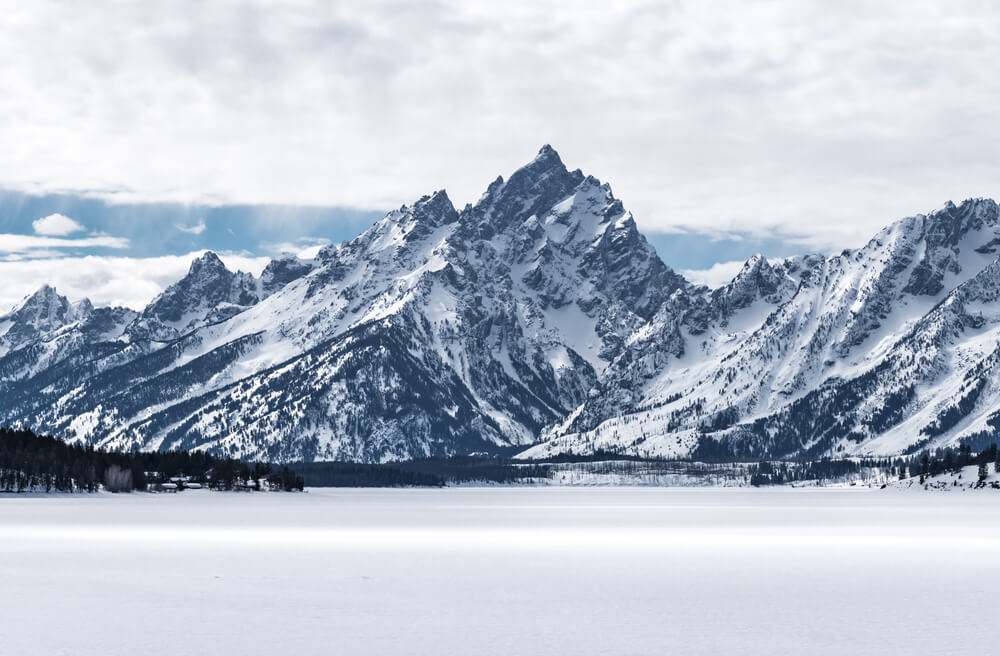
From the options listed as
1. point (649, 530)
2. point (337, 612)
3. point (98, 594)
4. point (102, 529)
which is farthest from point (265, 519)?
point (337, 612)

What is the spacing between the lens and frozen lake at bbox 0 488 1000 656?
47.2 m

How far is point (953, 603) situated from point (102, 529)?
93121 mm

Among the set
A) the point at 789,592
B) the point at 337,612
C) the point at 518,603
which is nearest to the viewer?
the point at 337,612

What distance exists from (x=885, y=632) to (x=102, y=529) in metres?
96.6

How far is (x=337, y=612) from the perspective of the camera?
55.3 meters

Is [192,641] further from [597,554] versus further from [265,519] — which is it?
[265,519]

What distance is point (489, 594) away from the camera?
210 feet

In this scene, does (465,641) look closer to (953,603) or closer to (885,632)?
(885,632)

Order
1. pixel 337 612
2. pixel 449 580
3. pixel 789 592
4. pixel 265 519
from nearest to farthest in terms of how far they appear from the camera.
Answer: pixel 337 612 → pixel 789 592 → pixel 449 580 → pixel 265 519

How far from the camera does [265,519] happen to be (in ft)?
536

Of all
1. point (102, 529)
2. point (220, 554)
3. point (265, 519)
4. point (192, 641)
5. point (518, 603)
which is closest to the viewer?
point (192, 641)

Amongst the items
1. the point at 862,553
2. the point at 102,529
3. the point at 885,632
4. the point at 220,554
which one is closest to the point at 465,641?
the point at 885,632

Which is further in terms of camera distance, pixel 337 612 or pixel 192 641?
pixel 337 612

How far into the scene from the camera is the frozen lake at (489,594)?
155ft
